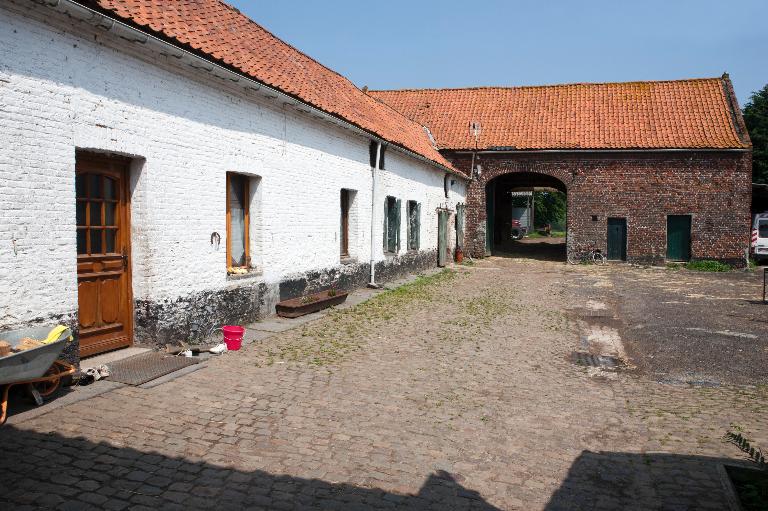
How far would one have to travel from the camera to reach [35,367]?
4504 mm

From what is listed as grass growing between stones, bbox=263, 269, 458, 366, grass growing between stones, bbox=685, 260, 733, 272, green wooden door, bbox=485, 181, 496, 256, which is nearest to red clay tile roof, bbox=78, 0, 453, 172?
grass growing between stones, bbox=263, 269, 458, 366

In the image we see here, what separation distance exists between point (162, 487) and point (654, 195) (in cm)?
2290

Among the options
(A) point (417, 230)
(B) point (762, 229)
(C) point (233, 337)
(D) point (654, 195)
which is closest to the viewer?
(C) point (233, 337)

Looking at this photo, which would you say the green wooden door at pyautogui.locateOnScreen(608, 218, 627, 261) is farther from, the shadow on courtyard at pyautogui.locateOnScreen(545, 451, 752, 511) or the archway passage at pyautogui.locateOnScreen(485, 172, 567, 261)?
the shadow on courtyard at pyautogui.locateOnScreen(545, 451, 752, 511)

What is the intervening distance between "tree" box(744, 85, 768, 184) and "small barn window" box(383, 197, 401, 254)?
26.0 m

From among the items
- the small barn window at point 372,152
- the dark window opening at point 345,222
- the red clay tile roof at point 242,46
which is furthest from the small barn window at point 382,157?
the dark window opening at point 345,222

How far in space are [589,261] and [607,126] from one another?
584 cm

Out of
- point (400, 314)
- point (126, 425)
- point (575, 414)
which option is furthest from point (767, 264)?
point (126, 425)

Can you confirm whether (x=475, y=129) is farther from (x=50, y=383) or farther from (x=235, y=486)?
(x=235, y=486)

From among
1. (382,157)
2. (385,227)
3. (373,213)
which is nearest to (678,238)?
(385,227)

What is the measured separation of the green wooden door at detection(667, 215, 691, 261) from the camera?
73.7 ft

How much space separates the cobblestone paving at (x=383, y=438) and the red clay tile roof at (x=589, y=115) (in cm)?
1832

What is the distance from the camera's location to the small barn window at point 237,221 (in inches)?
339

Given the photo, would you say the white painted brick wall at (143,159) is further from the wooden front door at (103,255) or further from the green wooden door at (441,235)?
the green wooden door at (441,235)
